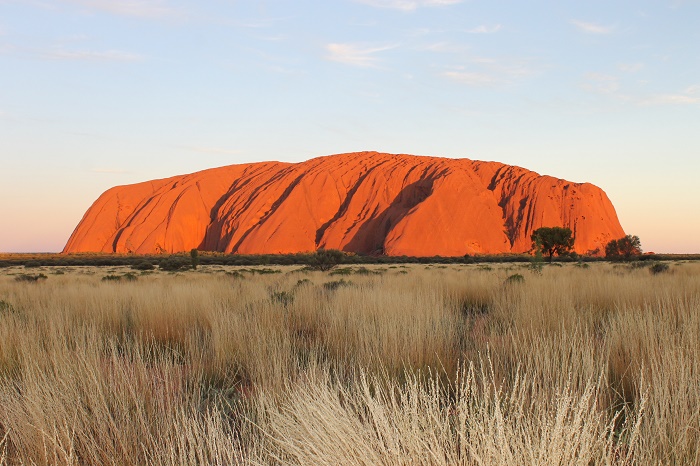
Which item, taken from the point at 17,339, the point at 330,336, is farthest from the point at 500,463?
the point at 17,339

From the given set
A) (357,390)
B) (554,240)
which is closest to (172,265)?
(357,390)

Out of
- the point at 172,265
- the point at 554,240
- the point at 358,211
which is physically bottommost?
the point at 172,265

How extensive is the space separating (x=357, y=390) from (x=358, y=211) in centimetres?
8025

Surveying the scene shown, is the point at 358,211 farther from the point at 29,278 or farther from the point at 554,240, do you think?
the point at 29,278

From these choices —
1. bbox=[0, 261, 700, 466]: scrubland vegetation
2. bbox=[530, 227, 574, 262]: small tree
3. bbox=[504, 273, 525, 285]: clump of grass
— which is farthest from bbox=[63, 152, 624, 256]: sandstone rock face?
bbox=[0, 261, 700, 466]: scrubland vegetation

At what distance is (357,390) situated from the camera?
307 cm

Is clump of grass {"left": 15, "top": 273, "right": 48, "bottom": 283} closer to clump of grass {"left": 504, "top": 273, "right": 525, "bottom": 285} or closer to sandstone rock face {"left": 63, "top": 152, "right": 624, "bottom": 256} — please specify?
clump of grass {"left": 504, "top": 273, "right": 525, "bottom": 285}

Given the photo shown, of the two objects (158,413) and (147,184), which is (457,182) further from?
(158,413)

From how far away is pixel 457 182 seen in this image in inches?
3103

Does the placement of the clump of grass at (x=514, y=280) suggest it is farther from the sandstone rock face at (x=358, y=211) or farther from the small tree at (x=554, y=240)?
the sandstone rock face at (x=358, y=211)

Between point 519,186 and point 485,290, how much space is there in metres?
76.5

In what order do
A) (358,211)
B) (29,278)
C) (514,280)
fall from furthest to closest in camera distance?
(358,211) → (29,278) → (514,280)

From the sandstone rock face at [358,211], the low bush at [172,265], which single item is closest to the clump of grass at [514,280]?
the low bush at [172,265]

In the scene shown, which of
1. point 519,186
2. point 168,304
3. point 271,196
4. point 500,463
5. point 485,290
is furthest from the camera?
point 271,196
